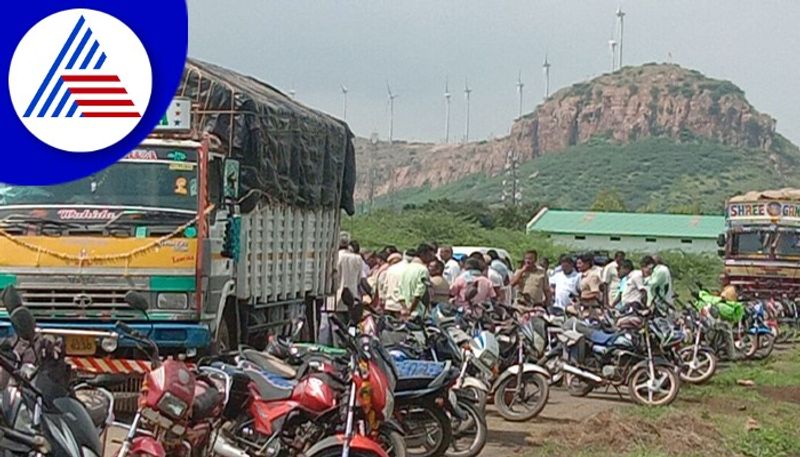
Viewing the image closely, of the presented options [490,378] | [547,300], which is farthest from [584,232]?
[490,378]

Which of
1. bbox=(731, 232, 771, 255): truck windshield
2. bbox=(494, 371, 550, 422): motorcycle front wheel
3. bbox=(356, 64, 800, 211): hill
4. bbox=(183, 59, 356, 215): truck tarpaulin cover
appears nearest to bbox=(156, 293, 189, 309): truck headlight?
bbox=(183, 59, 356, 215): truck tarpaulin cover

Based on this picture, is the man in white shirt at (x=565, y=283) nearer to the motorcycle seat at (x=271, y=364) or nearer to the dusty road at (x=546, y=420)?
the dusty road at (x=546, y=420)

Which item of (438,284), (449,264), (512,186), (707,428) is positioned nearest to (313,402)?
(707,428)

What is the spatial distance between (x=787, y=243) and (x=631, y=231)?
138 feet

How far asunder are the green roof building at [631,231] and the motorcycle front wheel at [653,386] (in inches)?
1910

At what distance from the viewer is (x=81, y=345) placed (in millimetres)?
9633

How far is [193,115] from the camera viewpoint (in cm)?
1126

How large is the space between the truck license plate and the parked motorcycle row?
95 centimetres

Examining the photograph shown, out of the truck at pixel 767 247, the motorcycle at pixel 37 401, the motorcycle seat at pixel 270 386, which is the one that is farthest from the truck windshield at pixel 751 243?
the motorcycle at pixel 37 401

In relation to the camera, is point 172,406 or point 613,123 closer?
point 172,406

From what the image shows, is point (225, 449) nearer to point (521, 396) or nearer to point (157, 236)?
point (157, 236)

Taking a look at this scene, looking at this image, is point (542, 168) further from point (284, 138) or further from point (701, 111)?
point (284, 138)

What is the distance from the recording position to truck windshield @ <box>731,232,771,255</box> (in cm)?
2531

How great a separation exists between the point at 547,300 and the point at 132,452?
33.1 feet
